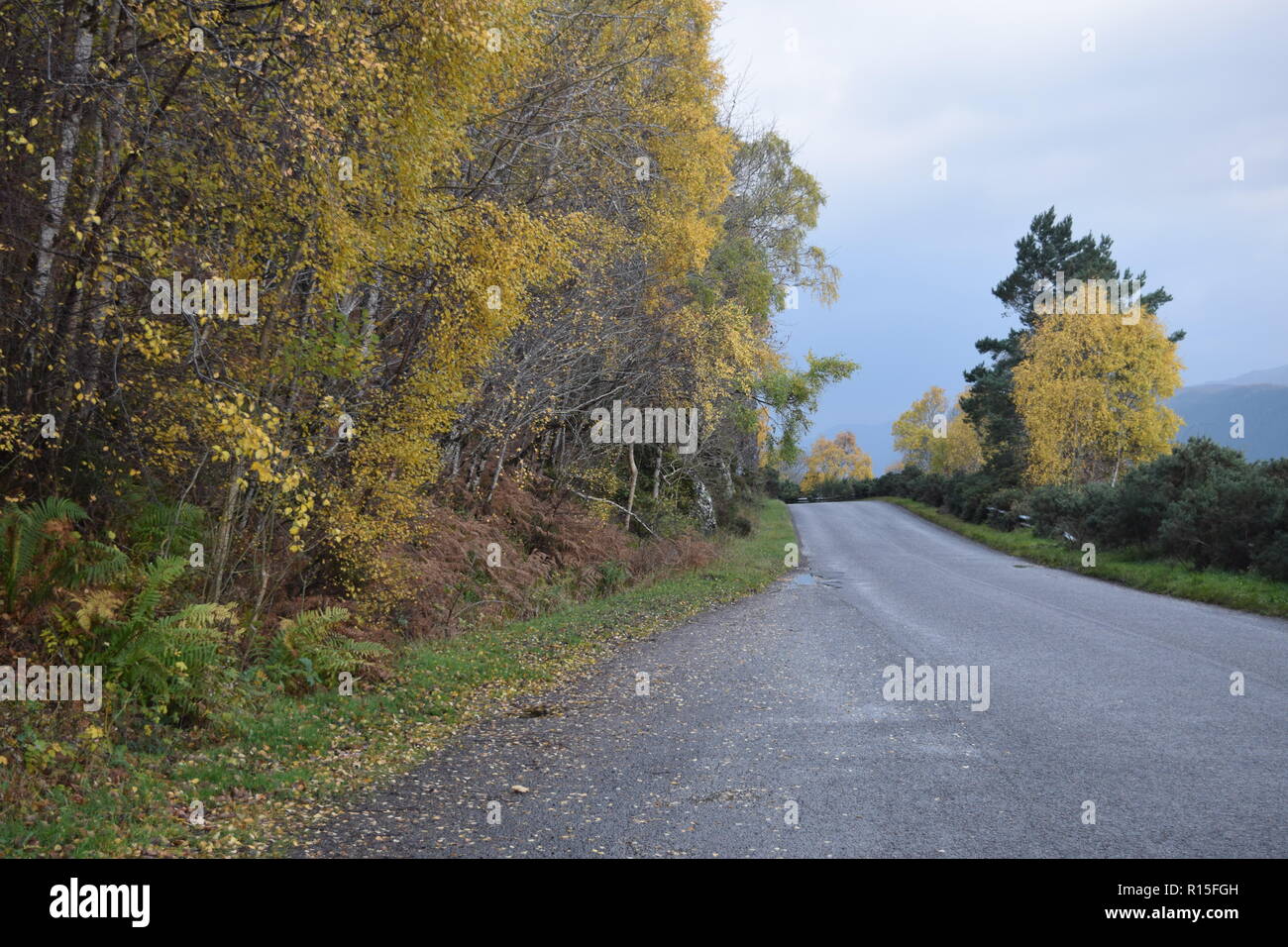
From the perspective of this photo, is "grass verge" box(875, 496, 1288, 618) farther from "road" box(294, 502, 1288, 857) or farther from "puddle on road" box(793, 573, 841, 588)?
"puddle on road" box(793, 573, 841, 588)

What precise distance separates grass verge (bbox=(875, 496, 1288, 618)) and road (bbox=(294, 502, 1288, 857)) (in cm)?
312

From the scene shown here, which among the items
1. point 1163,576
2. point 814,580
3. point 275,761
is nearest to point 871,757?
point 275,761

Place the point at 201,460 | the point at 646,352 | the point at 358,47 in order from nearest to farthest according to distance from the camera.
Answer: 1. the point at 358,47
2. the point at 201,460
3. the point at 646,352

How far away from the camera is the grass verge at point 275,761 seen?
16.8 ft

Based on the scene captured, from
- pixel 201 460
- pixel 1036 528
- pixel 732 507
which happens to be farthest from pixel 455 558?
pixel 1036 528

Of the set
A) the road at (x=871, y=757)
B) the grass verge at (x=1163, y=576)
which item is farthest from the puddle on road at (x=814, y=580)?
the road at (x=871, y=757)

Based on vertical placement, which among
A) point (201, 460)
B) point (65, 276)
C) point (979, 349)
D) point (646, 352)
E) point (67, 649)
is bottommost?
point (67, 649)

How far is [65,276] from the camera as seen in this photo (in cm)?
736

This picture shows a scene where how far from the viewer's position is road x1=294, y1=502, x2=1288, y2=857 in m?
5.37

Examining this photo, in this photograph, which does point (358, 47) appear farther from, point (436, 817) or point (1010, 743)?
point (1010, 743)

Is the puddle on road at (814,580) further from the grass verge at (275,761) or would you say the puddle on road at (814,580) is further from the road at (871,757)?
the grass verge at (275,761)

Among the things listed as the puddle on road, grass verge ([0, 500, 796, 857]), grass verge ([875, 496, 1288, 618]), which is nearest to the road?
grass verge ([0, 500, 796, 857])

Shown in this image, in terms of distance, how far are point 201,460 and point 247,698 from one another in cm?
231

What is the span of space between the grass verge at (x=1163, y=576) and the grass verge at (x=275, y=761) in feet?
39.9
